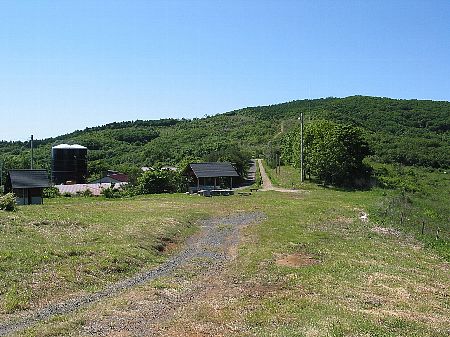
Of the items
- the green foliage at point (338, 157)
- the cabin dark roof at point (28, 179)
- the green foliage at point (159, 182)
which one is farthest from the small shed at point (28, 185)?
the green foliage at point (338, 157)

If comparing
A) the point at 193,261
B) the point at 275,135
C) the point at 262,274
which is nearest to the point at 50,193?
the point at 193,261

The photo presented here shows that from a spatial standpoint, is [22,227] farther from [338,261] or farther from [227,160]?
[227,160]

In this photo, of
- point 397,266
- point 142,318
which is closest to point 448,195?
point 397,266

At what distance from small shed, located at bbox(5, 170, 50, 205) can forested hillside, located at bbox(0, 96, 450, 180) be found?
47199 millimetres

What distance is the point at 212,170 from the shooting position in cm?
5706

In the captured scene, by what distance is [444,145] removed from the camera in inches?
4146

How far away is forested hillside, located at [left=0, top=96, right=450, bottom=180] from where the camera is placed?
97500 mm

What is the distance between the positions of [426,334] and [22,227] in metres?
20.5

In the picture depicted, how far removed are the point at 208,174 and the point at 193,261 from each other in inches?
1377

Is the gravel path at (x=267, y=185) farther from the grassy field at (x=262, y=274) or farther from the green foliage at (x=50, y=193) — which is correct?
the green foliage at (x=50, y=193)

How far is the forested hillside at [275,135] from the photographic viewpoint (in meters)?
97.5

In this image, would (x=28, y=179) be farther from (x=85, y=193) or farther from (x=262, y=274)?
(x=262, y=274)

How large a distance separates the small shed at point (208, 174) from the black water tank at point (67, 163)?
1236 inches

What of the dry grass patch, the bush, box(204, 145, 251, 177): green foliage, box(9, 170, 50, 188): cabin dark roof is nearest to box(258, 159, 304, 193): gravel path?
box(204, 145, 251, 177): green foliage
